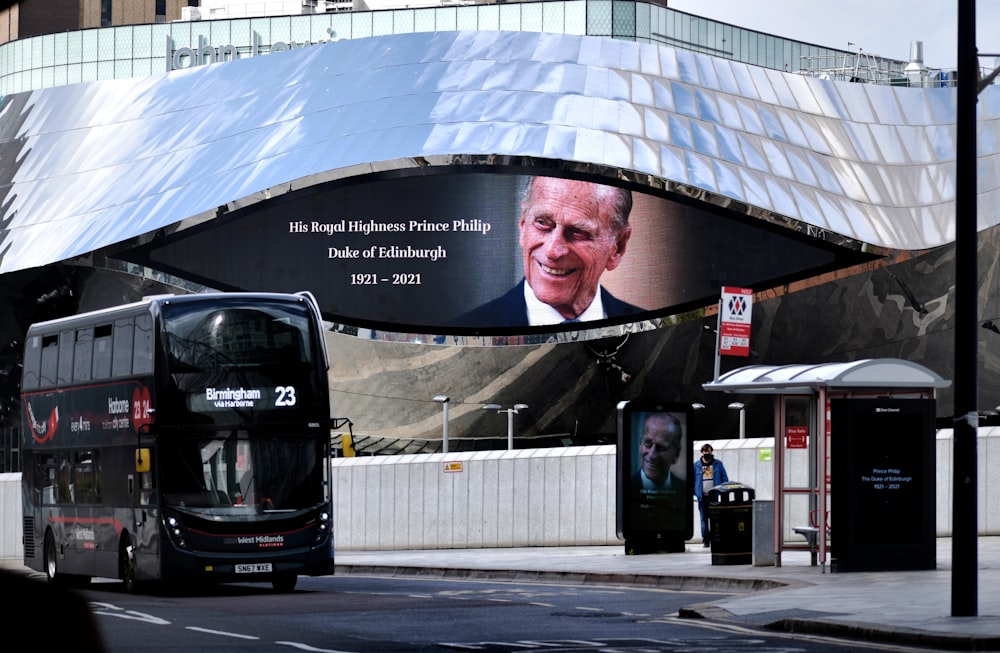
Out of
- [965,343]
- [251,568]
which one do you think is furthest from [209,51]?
[965,343]

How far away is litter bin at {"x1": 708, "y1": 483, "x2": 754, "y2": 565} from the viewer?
2091cm

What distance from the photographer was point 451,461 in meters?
31.4

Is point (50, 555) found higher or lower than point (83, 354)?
lower

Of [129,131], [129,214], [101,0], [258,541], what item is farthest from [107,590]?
[101,0]

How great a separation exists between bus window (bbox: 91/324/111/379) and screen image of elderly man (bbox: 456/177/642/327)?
2838 centimetres

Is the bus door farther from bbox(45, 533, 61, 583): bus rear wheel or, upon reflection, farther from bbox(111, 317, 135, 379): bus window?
bbox(45, 533, 61, 583): bus rear wheel

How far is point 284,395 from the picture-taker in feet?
66.7

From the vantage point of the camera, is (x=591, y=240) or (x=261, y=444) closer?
(x=261, y=444)

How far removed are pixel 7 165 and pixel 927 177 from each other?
3188 cm

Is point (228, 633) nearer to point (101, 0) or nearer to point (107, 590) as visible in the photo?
point (107, 590)

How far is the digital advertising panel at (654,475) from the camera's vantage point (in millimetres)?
24031

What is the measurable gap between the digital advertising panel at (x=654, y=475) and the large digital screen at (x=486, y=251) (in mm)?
25036

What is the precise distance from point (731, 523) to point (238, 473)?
244 inches

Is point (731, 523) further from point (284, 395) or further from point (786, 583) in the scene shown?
point (284, 395)
